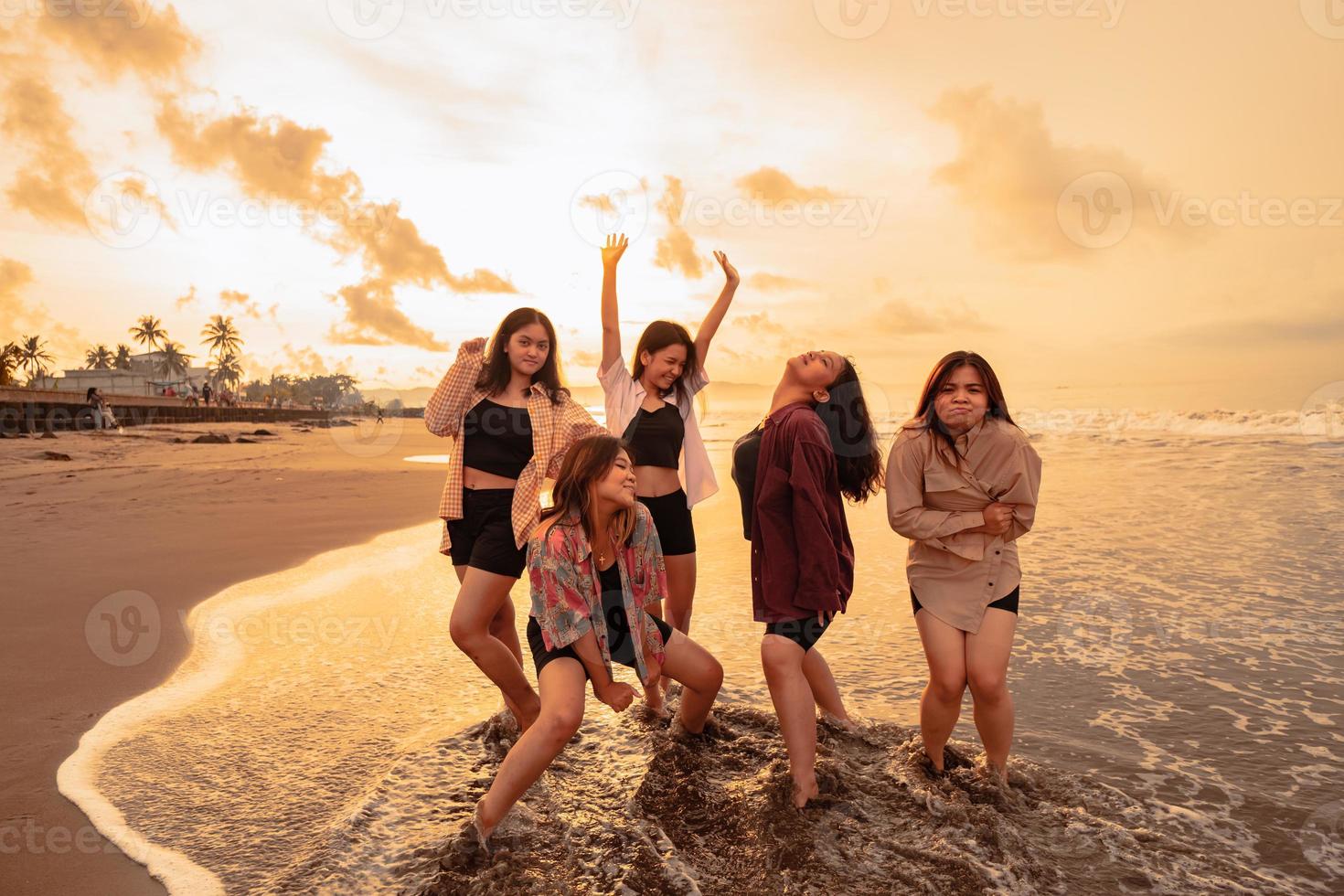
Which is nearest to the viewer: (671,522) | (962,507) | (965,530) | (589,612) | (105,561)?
(589,612)

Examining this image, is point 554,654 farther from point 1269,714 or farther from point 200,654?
point 1269,714

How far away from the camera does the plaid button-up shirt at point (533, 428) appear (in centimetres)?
Result: 429

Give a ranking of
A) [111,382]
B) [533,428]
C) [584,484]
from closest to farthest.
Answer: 1. [584,484]
2. [533,428]
3. [111,382]

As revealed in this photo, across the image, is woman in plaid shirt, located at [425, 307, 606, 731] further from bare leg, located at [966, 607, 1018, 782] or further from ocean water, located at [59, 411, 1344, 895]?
bare leg, located at [966, 607, 1018, 782]

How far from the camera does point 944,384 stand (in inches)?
152

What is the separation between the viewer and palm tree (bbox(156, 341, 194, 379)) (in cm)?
13262

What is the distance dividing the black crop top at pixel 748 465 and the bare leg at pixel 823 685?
0.82m

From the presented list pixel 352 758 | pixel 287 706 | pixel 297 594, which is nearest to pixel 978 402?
pixel 352 758

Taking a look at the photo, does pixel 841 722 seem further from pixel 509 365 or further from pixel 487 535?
pixel 509 365

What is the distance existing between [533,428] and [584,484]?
989 millimetres

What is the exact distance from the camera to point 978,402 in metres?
3.76

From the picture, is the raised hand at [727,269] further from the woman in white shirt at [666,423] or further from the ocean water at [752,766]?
the ocean water at [752,766]

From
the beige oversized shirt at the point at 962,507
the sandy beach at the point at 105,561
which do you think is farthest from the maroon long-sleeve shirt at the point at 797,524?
the sandy beach at the point at 105,561

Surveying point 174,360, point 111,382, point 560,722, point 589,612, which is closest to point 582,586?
point 589,612
